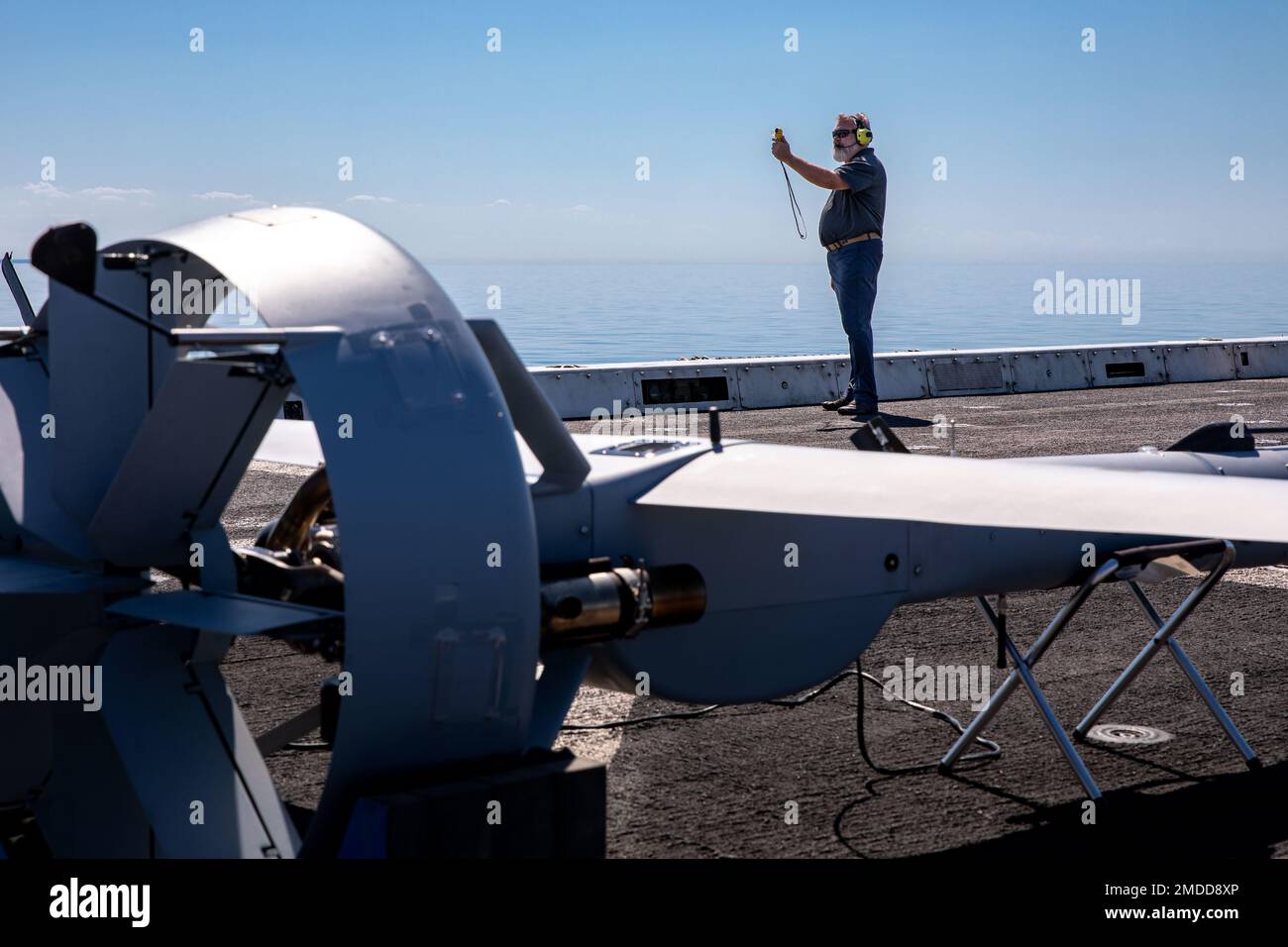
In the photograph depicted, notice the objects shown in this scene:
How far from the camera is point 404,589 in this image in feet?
11.2

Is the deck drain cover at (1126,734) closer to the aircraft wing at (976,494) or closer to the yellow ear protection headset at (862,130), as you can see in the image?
the aircraft wing at (976,494)

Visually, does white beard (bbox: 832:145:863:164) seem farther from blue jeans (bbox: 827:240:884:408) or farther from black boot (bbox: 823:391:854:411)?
black boot (bbox: 823:391:854:411)

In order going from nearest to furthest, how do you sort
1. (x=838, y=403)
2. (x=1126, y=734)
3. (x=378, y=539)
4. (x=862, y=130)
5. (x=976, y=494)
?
(x=378, y=539)
(x=976, y=494)
(x=1126, y=734)
(x=862, y=130)
(x=838, y=403)

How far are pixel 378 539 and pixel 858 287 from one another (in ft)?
40.1

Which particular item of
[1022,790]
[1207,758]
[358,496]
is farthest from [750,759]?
[358,496]

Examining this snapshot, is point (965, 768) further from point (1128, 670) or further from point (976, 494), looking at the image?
point (976, 494)

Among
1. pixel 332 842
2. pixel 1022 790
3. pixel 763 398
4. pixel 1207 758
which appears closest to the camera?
pixel 332 842

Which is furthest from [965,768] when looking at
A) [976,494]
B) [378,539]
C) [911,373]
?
[911,373]

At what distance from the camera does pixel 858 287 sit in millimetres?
15086

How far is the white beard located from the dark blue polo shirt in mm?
41

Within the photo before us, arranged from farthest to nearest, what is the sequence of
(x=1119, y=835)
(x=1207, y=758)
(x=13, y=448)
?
(x=1207, y=758) → (x=1119, y=835) → (x=13, y=448)

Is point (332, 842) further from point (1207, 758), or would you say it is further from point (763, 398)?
point (763, 398)

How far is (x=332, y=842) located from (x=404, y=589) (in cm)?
70

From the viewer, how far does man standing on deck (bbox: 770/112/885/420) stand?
579 inches
